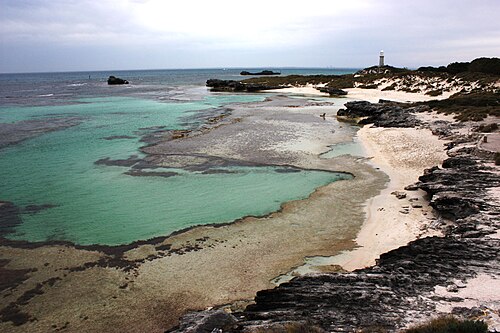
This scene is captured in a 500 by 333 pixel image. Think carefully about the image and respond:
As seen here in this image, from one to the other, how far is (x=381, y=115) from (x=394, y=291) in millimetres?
29971

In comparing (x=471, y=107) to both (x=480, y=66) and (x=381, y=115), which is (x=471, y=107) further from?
(x=480, y=66)

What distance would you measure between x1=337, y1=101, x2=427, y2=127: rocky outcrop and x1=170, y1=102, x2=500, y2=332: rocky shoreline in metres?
19.8

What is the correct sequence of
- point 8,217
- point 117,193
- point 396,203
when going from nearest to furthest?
1. point 8,217
2. point 396,203
3. point 117,193

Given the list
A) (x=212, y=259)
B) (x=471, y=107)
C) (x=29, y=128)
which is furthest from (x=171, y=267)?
(x=29, y=128)

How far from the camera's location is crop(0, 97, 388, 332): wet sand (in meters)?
8.73

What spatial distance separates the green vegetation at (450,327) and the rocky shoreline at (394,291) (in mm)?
510

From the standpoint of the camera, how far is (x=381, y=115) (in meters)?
35.0

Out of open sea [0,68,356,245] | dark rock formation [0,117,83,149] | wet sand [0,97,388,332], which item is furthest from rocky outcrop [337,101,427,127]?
dark rock formation [0,117,83,149]

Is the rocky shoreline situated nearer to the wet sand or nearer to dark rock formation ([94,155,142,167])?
the wet sand

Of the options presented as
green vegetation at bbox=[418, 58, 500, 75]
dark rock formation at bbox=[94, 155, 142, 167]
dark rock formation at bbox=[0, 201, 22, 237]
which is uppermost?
green vegetation at bbox=[418, 58, 500, 75]

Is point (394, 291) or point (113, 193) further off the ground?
point (394, 291)

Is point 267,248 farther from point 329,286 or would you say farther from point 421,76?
point 421,76

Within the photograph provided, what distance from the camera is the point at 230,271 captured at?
34.3 ft

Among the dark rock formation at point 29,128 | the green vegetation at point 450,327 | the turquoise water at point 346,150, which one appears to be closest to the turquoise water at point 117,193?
the turquoise water at point 346,150
